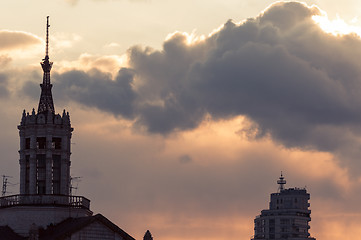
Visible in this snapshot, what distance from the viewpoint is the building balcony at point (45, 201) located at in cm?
11294

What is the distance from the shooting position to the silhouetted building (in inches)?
4309

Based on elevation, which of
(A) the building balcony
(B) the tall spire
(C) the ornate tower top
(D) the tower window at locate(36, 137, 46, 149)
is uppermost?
(B) the tall spire

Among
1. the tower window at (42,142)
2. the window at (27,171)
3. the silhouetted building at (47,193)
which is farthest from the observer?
the tower window at (42,142)

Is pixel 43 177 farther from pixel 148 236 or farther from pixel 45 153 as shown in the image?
pixel 148 236

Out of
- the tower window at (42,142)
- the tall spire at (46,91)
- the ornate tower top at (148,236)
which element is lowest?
the ornate tower top at (148,236)

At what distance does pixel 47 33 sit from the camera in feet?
411

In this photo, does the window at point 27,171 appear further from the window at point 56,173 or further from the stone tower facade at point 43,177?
the window at point 56,173

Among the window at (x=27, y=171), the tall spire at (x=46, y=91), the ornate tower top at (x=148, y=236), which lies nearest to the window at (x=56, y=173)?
the window at (x=27, y=171)

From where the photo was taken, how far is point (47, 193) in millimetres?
114250

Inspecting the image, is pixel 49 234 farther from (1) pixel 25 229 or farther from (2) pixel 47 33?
(2) pixel 47 33

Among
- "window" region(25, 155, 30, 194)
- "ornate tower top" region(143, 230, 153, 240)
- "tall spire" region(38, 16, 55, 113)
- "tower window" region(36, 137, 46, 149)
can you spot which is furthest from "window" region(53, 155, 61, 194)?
"ornate tower top" region(143, 230, 153, 240)

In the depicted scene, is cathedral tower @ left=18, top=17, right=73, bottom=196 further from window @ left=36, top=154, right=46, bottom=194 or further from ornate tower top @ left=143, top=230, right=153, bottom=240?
ornate tower top @ left=143, top=230, right=153, bottom=240

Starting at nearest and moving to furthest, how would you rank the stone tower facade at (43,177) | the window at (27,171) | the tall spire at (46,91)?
the stone tower facade at (43,177) → the window at (27,171) → the tall spire at (46,91)

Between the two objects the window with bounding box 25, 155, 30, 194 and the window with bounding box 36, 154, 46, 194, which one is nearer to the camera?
the window with bounding box 36, 154, 46, 194
